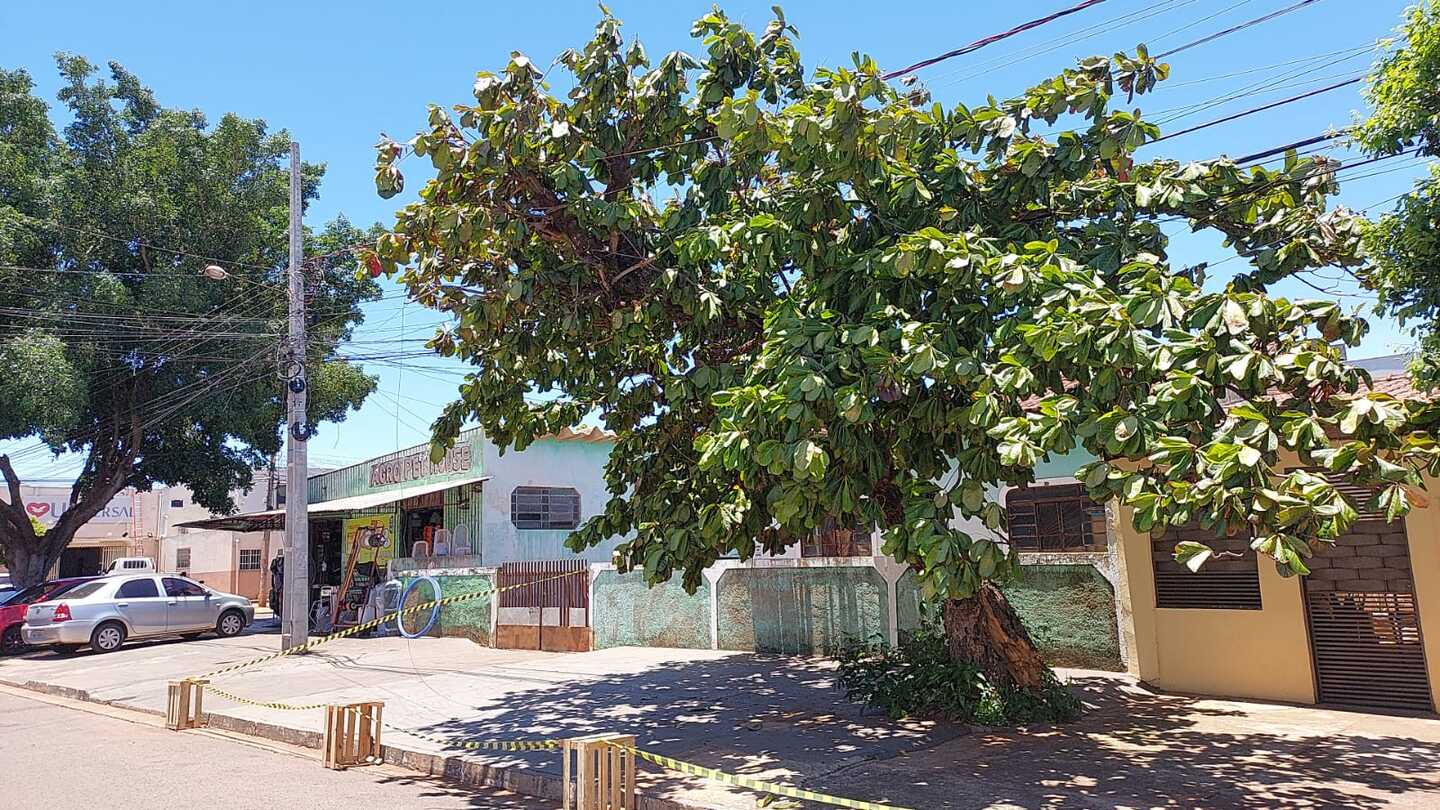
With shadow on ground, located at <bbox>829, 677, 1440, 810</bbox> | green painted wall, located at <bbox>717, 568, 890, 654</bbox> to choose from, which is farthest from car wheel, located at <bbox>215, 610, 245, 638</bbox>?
shadow on ground, located at <bbox>829, 677, 1440, 810</bbox>

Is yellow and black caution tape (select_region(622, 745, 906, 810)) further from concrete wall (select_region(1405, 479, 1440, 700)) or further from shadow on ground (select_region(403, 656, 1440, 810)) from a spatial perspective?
concrete wall (select_region(1405, 479, 1440, 700))

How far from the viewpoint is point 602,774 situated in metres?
6.33

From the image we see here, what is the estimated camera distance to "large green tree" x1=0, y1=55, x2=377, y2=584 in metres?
19.8

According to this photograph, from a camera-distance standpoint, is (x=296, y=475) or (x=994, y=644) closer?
(x=994, y=644)

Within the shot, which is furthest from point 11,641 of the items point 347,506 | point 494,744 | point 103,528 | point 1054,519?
point 103,528

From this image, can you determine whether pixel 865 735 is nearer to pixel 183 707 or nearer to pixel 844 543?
pixel 844 543

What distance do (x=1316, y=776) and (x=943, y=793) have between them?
2.66m

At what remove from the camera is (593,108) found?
8109 mm

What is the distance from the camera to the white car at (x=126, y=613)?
1802 centimetres

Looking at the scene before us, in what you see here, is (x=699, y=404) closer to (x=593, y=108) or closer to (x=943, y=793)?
(x=593, y=108)

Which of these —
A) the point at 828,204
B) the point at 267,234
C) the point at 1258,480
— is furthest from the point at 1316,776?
the point at 267,234

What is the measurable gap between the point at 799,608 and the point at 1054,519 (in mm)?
3694

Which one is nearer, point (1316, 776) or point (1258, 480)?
point (1258, 480)

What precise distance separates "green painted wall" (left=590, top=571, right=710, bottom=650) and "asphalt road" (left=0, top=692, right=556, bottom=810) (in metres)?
6.27
